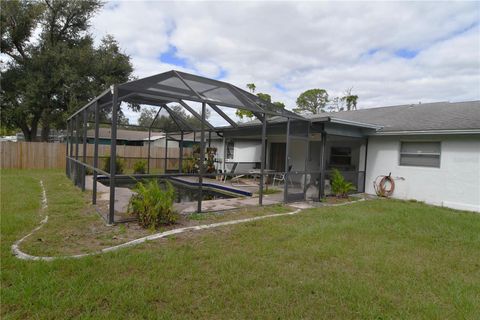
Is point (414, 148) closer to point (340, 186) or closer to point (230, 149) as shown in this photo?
point (340, 186)

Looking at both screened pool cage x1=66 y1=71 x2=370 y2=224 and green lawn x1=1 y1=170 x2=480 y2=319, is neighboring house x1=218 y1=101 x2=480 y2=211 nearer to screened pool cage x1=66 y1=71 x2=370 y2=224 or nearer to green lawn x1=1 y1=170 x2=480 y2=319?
screened pool cage x1=66 y1=71 x2=370 y2=224

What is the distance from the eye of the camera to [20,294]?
2566 millimetres

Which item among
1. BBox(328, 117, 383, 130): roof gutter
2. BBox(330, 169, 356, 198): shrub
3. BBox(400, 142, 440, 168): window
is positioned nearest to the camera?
BBox(328, 117, 383, 130): roof gutter

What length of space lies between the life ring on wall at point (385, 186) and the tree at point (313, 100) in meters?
32.6

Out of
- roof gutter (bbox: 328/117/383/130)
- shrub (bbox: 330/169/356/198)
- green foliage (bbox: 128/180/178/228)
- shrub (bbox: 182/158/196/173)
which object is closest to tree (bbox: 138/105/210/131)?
shrub (bbox: 182/158/196/173)

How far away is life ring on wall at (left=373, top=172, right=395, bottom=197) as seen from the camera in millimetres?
9531

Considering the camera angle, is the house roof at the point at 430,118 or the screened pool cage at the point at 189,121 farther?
the house roof at the point at 430,118

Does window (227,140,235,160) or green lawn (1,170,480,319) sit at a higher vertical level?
window (227,140,235,160)

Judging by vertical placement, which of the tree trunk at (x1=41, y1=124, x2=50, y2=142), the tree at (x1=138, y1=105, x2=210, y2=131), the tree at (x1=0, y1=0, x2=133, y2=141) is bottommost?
the tree trunk at (x1=41, y1=124, x2=50, y2=142)

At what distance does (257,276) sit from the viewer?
3.19m

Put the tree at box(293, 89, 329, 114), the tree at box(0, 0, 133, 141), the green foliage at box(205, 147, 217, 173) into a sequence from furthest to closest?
the tree at box(293, 89, 329, 114) < the tree at box(0, 0, 133, 141) < the green foliage at box(205, 147, 217, 173)

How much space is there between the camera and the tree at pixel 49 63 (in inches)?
648

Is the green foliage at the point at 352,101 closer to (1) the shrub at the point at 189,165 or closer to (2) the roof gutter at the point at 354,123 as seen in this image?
(2) the roof gutter at the point at 354,123

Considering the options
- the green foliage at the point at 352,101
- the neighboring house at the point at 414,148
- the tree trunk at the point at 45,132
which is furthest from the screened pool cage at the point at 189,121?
the green foliage at the point at 352,101
